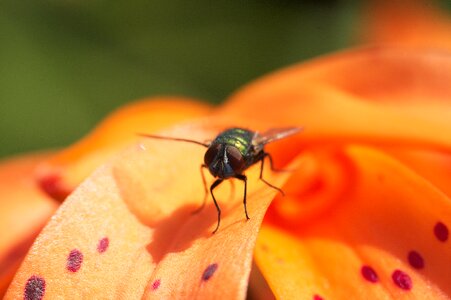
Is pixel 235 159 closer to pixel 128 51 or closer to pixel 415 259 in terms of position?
pixel 415 259

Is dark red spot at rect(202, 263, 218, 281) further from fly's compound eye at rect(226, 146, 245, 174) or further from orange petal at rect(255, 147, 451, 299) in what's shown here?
fly's compound eye at rect(226, 146, 245, 174)

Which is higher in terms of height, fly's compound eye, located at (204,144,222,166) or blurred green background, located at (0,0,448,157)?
fly's compound eye, located at (204,144,222,166)

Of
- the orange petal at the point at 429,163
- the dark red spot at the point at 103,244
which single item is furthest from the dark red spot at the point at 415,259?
the dark red spot at the point at 103,244

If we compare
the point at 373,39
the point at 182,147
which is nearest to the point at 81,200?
the point at 182,147

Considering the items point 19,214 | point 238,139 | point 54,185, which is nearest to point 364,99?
point 238,139

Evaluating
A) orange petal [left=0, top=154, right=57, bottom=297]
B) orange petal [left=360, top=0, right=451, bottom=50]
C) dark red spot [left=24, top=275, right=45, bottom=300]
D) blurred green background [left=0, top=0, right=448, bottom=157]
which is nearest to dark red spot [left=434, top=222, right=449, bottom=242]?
dark red spot [left=24, top=275, right=45, bottom=300]

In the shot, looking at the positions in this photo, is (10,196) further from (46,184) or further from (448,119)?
(448,119)

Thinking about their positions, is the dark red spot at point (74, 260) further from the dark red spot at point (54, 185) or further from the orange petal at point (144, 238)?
the dark red spot at point (54, 185)
